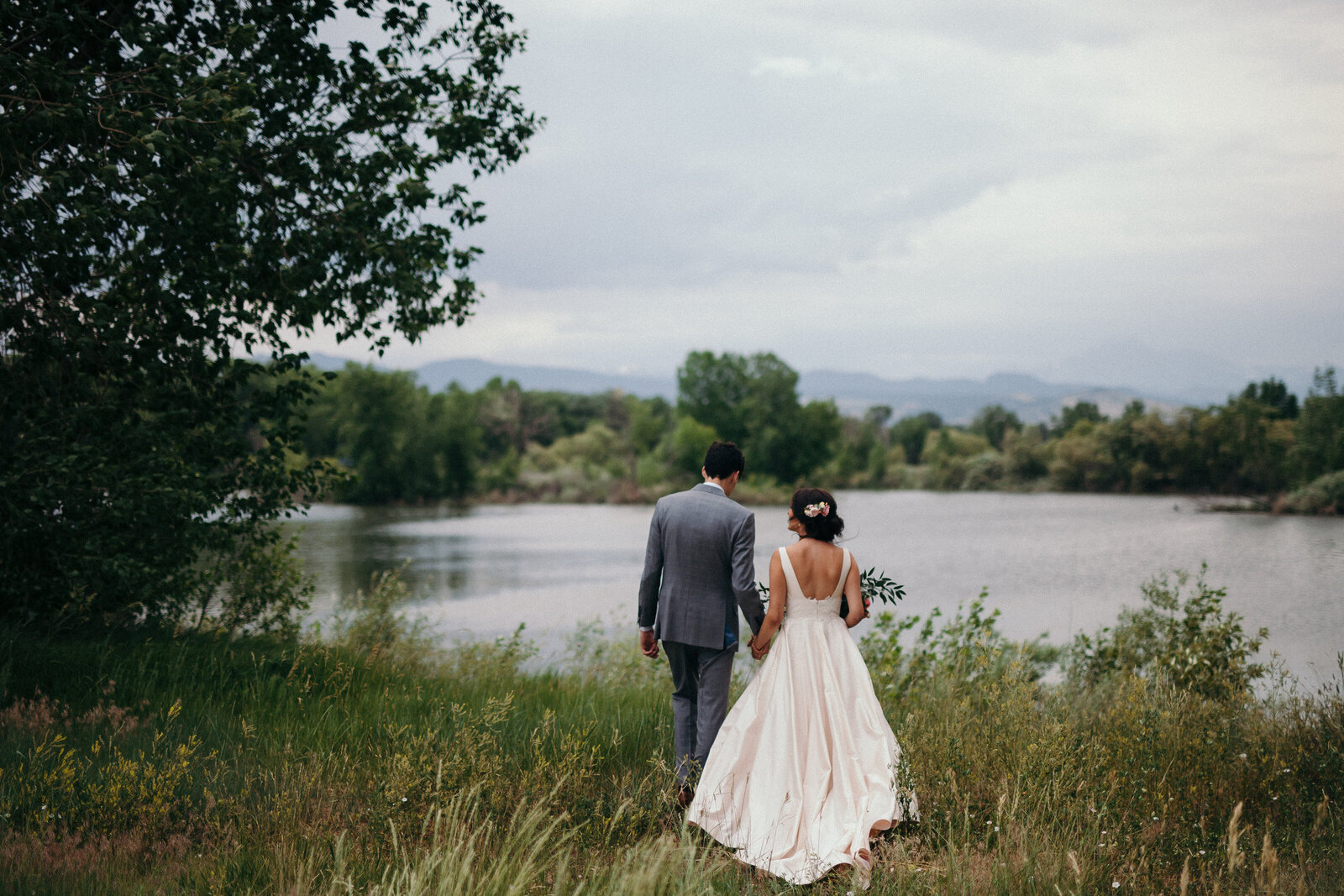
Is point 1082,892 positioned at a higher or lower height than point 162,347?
lower

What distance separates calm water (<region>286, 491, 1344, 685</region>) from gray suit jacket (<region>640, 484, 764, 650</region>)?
5.03 meters

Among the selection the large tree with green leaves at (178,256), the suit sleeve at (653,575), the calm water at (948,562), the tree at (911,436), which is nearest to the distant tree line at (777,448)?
the calm water at (948,562)

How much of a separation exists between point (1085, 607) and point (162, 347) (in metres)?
19.9

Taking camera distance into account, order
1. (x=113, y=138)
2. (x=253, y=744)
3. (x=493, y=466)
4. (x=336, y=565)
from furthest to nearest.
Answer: (x=493, y=466) → (x=336, y=565) → (x=113, y=138) → (x=253, y=744)

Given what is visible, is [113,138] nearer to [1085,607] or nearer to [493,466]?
[1085,607]

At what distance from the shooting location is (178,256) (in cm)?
704

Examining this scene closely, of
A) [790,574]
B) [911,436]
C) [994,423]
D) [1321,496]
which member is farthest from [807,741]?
[911,436]

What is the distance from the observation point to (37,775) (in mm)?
4207

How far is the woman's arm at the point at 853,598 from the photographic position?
16.1ft

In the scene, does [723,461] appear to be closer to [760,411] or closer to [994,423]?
[760,411]

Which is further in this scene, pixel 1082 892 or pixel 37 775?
pixel 37 775

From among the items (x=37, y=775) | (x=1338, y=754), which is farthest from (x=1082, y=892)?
(x=37, y=775)

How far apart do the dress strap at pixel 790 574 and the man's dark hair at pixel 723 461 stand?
545 millimetres

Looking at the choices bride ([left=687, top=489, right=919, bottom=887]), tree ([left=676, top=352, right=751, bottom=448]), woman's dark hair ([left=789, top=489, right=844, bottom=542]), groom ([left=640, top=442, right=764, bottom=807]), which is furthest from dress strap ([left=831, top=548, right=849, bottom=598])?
tree ([left=676, top=352, right=751, bottom=448])
